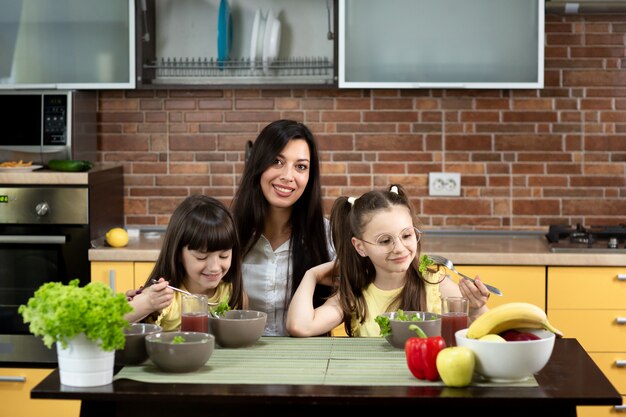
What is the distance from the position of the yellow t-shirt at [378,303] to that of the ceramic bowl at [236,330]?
43 cm

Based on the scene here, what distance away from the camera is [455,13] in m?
4.32

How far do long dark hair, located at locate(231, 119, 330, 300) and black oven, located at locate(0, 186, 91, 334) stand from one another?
4.19 ft

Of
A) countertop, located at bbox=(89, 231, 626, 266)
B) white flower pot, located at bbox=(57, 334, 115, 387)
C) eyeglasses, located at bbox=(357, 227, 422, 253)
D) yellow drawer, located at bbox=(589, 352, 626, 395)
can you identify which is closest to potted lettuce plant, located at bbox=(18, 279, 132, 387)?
white flower pot, located at bbox=(57, 334, 115, 387)

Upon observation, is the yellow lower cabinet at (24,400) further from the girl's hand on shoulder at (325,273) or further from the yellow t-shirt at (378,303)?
the yellow t-shirt at (378,303)

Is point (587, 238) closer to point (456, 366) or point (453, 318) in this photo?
point (453, 318)

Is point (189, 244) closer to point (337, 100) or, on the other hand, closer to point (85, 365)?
point (85, 365)

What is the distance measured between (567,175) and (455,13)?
3.11ft

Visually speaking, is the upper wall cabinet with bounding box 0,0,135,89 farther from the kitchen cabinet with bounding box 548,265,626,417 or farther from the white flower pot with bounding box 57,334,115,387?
the white flower pot with bounding box 57,334,115,387

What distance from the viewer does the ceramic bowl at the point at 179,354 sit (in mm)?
2035

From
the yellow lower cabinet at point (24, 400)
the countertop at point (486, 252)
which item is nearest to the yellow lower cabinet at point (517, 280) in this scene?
the countertop at point (486, 252)

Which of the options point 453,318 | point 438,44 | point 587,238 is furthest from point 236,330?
point 438,44

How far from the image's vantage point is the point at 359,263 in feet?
9.16

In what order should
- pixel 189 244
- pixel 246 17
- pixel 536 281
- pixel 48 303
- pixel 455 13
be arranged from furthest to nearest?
pixel 246 17
pixel 455 13
pixel 536 281
pixel 189 244
pixel 48 303

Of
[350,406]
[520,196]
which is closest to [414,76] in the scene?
[520,196]
